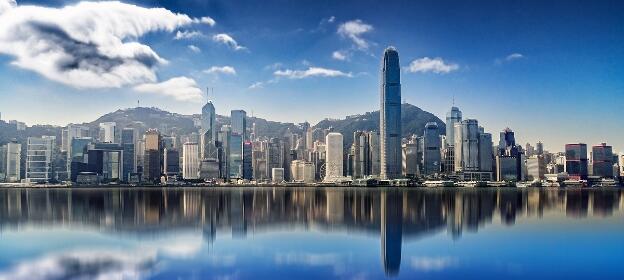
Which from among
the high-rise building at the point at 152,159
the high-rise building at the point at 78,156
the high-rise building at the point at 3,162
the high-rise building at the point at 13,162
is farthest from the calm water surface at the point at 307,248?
the high-rise building at the point at 3,162

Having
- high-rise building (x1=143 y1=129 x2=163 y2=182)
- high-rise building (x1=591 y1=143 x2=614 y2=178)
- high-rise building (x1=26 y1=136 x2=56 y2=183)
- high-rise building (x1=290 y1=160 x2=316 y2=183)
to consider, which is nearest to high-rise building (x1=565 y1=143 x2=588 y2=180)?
high-rise building (x1=591 y1=143 x2=614 y2=178)

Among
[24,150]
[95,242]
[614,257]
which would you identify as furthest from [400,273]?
[24,150]

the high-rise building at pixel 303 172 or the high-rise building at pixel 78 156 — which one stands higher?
the high-rise building at pixel 78 156

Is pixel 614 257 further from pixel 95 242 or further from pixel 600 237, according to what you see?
pixel 95 242

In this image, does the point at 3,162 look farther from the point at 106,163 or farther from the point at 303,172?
the point at 303,172

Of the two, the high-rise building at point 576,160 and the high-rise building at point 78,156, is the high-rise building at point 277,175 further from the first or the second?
the high-rise building at point 576,160

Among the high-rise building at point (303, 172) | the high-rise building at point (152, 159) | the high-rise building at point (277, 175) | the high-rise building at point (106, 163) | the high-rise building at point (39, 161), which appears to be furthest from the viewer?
the high-rise building at point (303, 172)
